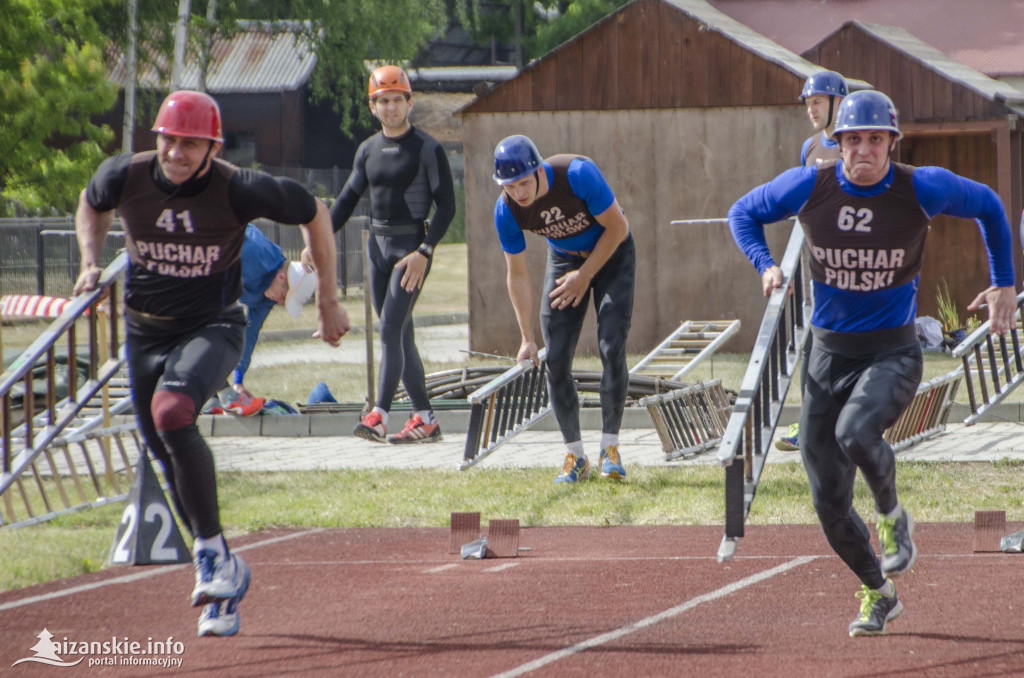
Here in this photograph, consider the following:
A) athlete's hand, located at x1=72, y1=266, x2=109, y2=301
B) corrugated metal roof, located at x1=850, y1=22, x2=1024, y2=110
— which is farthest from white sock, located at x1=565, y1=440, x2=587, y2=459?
corrugated metal roof, located at x1=850, y1=22, x2=1024, y2=110

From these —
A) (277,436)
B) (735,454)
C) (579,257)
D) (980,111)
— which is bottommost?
(277,436)

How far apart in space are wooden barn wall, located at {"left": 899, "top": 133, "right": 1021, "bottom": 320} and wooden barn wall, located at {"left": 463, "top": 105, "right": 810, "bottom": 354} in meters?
3.13

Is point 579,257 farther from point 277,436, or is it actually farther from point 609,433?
point 277,436

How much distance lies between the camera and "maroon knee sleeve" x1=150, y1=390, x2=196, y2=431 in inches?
214

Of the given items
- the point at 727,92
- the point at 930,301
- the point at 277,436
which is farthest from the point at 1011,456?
the point at 930,301

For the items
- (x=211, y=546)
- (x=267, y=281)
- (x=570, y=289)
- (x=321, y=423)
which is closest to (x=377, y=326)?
(x=321, y=423)

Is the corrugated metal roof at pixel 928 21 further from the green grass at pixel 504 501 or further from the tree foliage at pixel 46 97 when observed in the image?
the green grass at pixel 504 501

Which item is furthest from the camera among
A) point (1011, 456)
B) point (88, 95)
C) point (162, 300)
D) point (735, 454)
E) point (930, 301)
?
point (88, 95)

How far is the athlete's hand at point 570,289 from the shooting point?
8.71 metres

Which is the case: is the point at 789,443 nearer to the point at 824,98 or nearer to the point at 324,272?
the point at 824,98

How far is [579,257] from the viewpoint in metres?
8.99

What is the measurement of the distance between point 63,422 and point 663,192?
11.3 m

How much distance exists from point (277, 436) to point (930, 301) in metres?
10.4

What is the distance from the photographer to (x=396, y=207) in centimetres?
1054
